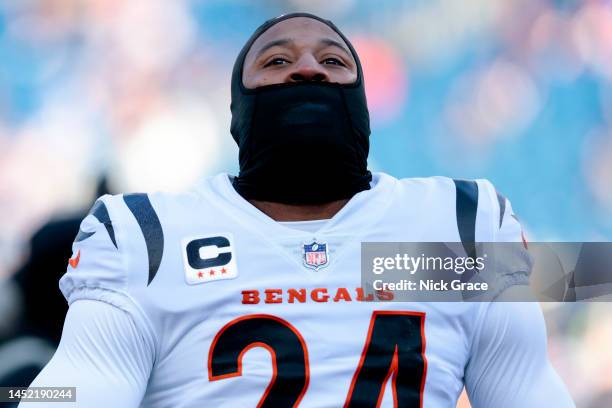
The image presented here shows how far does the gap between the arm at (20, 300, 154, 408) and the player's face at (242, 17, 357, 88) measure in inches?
22.6

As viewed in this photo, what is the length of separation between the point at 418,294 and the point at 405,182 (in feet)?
0.91

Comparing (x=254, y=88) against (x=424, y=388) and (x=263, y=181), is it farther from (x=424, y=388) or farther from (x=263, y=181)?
(x=424, y=388)

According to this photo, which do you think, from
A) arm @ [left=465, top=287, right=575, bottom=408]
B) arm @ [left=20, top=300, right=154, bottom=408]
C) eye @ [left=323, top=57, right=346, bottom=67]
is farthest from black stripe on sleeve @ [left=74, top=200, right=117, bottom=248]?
arm @ [left=465, top=287, right=575, bottom=408]

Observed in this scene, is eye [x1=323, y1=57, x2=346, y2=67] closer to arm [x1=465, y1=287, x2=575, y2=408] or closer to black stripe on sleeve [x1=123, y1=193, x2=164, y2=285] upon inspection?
black stripe on sleeve [x1=123, y1=193, x2=164, y2=285]

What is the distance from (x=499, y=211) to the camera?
1.48 m

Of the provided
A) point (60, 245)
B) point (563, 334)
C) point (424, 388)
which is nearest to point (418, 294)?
point (424, 388)

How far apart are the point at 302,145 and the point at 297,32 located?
0.97 ft

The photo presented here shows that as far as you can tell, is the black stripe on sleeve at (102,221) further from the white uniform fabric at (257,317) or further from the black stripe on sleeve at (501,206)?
the black stripe on sleeve at (501,206)

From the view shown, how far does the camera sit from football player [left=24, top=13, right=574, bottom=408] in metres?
1.27

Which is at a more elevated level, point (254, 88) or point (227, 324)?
point (254, 88)

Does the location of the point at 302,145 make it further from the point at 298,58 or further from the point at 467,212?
the point at 467,212

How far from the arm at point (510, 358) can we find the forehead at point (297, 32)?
0.66 metres

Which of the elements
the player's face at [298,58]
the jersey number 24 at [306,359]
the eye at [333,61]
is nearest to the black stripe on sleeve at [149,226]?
the jersey number 24 at [306,359]

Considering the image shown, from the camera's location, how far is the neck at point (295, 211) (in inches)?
57.4
